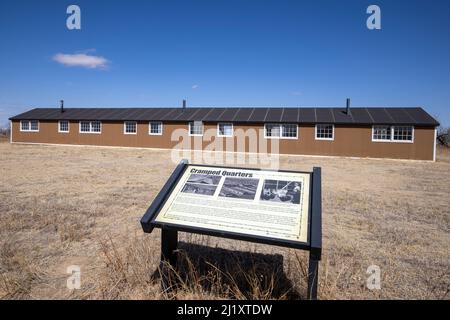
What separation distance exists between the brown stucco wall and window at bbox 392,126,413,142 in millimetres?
371

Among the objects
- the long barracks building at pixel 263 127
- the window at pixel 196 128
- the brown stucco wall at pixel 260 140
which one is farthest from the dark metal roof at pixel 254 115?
the brown stucco wall at pixel 260 140

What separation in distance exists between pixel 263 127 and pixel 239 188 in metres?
22.2

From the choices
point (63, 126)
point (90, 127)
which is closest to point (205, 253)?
point (90, 127)

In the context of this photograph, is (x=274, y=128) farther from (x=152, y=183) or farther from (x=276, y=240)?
(x=276, y=240)

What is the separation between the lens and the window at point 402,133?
72.7 feet

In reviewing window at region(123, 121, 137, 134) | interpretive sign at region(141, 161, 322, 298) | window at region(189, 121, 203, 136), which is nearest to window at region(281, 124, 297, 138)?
window at region(189, 121, 203, 136)

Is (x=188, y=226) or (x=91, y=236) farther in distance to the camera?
(x=91, y=236)

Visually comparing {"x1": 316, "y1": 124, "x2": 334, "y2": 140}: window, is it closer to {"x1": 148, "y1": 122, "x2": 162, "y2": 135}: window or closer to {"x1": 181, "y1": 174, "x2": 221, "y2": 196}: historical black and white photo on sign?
{"x1": 148, "y1": 122, "x2": 162, "y2": 135}: window

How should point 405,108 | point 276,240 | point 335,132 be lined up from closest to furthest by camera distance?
1. point 276,240
2. point 335,132
3. point 405,108

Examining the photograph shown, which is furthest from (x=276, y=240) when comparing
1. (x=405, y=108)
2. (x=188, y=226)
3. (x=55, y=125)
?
(x=55, y=125)

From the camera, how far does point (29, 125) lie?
106 ft

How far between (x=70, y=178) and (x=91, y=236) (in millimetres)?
6509

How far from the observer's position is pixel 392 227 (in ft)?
18.8

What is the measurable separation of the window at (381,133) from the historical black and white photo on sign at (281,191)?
73.5 ft
